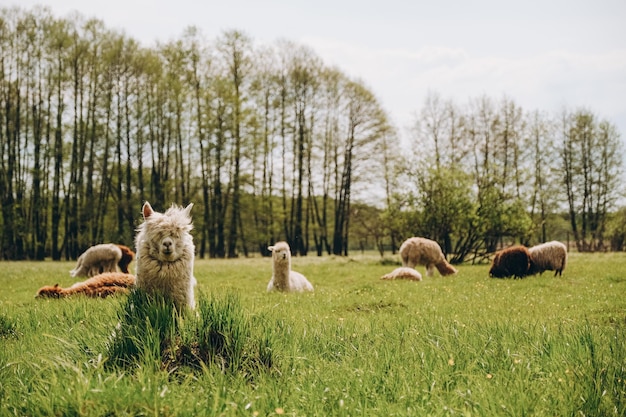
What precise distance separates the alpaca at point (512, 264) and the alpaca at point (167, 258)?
11946 millimetres

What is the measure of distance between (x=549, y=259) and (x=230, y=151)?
30.2 meters

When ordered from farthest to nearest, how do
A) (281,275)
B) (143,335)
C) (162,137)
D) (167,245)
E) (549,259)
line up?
(162,137) < (549,259) < (281,275) < (167,245) < (143,335)

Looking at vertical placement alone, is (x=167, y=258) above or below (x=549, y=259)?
above

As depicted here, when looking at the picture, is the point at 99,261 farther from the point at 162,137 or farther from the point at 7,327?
the point at 162,137

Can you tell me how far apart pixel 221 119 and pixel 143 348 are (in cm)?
3775

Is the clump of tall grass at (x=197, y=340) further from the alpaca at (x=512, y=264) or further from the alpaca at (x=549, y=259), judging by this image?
the alpaca at (x=549, y=259)

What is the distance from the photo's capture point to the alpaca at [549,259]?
1508cm

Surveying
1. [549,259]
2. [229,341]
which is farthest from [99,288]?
[549,259]

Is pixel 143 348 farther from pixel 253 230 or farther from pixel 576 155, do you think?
pixel 576 155

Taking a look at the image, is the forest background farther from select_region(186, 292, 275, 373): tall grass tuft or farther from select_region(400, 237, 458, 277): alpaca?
select_region(186, 292, 275, 373): tall grass tuft

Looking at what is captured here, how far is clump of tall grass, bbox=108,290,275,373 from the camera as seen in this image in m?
3.66

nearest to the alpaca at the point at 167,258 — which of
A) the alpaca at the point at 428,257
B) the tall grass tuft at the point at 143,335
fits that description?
the tall grass tuft at the point at 143,335

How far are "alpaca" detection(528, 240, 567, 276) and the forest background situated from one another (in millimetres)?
10868

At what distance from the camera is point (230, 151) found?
40688 millimetres
